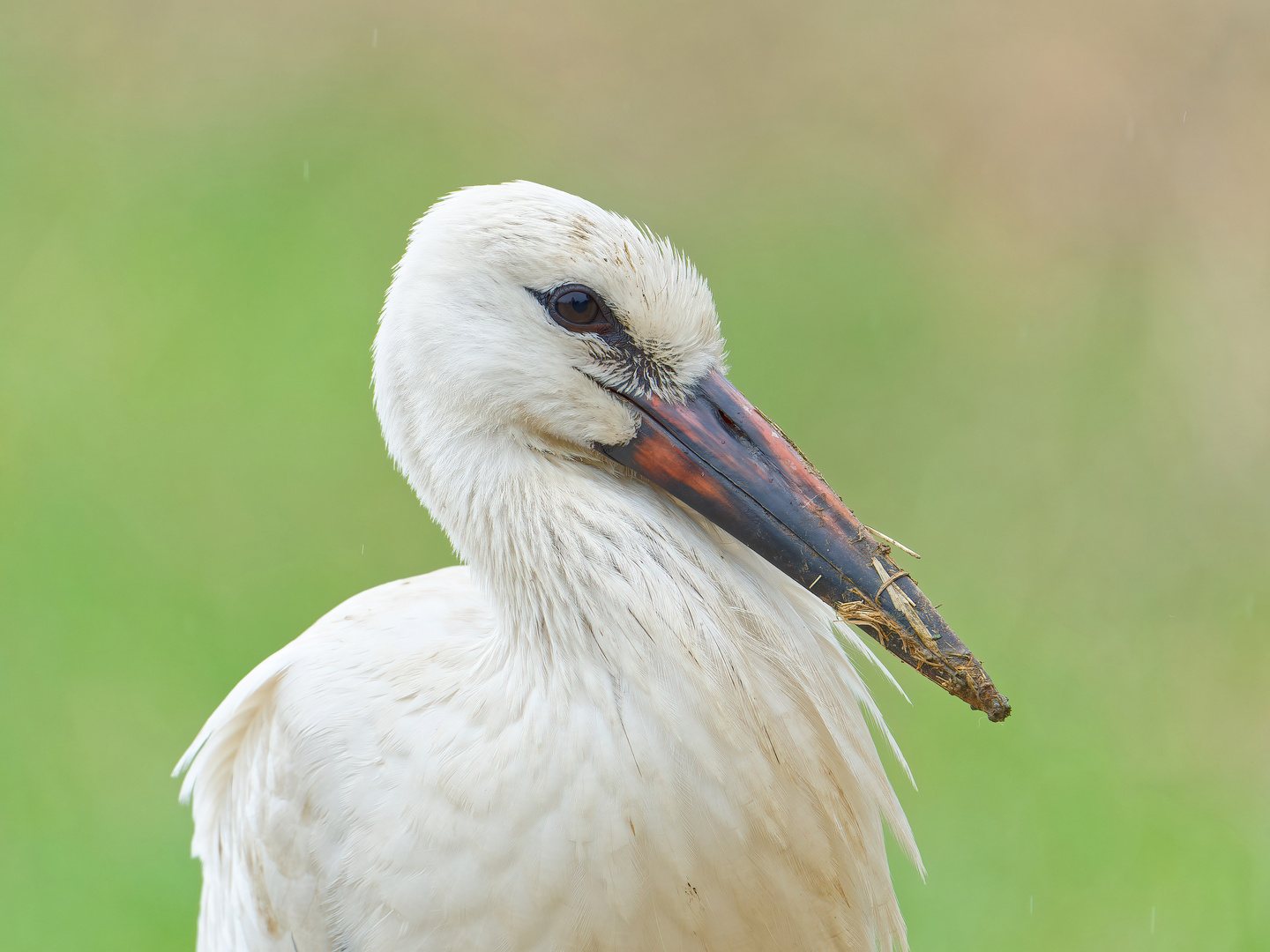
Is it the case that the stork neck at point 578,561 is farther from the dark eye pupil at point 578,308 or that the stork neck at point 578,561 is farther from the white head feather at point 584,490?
the dark eye pupil at point 578,308

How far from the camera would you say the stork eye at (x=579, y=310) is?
4.52 ft

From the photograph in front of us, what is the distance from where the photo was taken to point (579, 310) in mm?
1387

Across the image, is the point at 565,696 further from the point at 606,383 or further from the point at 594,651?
the point at 606,383

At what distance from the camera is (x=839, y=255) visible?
4812mm

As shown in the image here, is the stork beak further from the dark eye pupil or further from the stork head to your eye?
the dark eye pupil

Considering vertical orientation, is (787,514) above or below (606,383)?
below

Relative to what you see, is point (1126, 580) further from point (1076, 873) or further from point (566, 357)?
point (566, 357)

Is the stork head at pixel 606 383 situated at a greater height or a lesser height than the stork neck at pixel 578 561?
greater

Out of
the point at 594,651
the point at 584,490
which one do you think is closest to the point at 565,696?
the point at 594,651

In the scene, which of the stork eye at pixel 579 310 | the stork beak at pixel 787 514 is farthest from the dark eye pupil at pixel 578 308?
the stork beak at pixel 787 514

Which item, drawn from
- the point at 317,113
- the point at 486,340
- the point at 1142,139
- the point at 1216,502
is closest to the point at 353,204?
the point at 317,113

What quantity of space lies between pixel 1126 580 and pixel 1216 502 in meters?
0.51

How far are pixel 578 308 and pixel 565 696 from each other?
44 cm

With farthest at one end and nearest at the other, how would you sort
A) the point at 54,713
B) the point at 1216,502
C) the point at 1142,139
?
the point at 1142,139 → the point at 1216,502 → the point at 54,713
